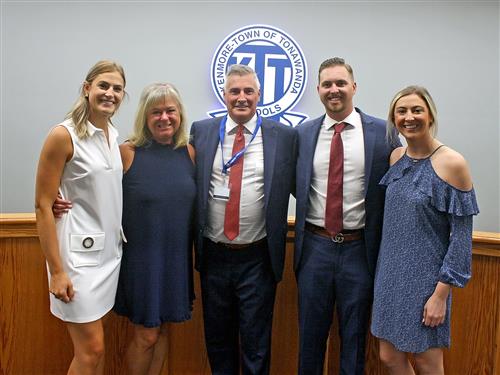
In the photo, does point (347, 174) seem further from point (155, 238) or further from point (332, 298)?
point (155, 238)

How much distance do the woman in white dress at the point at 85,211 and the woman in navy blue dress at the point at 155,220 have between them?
9 cm

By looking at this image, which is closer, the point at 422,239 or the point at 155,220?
the point at 422,239

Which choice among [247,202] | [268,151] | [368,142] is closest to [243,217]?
[247,202]

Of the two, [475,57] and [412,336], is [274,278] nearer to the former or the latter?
[412,336]

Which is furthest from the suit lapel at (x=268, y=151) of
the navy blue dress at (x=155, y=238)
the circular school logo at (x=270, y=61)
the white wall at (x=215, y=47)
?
the white wall at (x=215, y=47)

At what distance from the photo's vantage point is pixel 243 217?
194cm

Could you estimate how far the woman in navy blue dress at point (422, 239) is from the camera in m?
1.56

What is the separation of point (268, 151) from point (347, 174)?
0.36 meters

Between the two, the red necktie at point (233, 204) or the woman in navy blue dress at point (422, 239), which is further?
the red necktie at point (233, 204)

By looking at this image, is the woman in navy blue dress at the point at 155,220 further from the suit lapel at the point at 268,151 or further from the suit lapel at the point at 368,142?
the suit lapel at the point at 368,142

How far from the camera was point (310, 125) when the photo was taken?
2.04 m

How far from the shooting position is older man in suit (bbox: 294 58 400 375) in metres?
1.88

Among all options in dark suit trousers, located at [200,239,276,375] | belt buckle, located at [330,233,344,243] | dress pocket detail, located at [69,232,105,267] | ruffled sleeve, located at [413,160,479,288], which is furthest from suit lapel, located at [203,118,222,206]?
ruffled sleeve, located at [413,160,479,288]

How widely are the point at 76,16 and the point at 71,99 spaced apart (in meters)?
0.72
